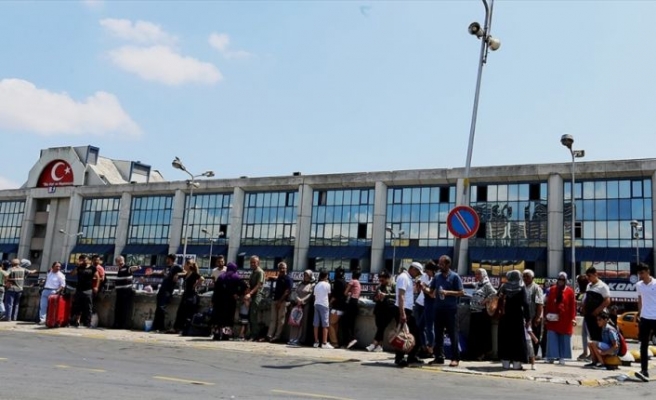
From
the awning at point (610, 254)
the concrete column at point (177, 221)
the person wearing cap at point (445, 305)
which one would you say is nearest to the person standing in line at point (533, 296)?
the person wearing cap at point (445, 305)

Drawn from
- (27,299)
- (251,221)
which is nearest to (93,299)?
(27,299)

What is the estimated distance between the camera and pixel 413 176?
58438 millimetres

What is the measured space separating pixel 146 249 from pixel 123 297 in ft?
185

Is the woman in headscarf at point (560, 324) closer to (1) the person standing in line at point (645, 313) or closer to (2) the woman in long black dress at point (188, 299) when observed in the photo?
(1) the person standing in line at point (645, 313)

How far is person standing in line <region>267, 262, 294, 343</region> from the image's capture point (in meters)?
13.7

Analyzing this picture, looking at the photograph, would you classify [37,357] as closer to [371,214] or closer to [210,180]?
[371,214]

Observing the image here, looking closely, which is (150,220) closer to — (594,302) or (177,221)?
(177,221)

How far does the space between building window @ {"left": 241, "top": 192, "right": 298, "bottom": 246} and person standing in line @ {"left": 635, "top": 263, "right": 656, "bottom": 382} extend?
5446cm

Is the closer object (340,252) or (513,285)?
(513,285)

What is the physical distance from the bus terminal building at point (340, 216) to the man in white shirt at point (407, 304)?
117ft

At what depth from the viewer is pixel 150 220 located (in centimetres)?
7288

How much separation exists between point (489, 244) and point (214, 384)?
49414 millimetres

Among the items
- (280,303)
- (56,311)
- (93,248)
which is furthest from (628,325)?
(93,248)

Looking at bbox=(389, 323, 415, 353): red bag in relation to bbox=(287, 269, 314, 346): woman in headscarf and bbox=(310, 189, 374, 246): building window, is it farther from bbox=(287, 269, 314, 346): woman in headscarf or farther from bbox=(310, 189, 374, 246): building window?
bbox=(310, 189, 374, 246): building window
